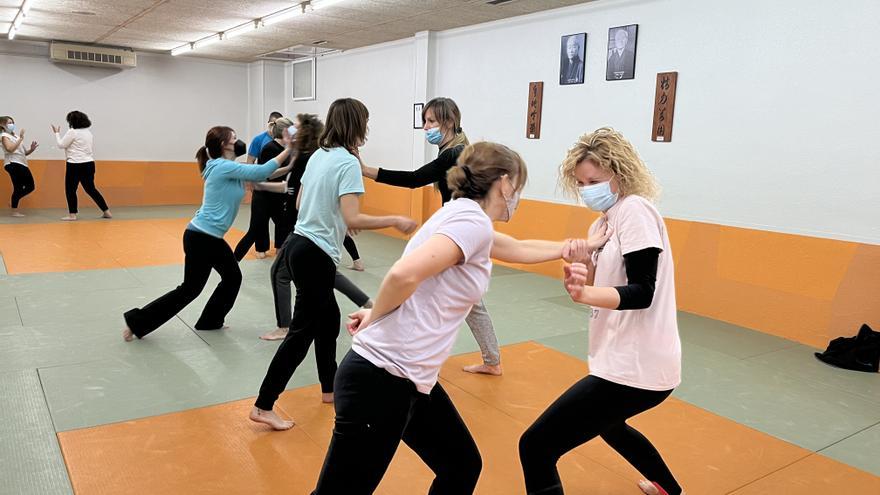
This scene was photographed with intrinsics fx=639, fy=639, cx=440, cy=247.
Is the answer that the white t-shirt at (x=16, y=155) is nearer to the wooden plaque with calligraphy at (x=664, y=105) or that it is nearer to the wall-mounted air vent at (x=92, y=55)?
the wall-mounted air vent at (x=92, y=55)

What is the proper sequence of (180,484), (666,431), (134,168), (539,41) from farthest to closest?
1. (134,168)
2. (539,41)
3. (666,431)
4. (180,484)

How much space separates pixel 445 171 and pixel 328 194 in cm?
96

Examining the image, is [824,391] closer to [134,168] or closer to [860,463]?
[860,463]

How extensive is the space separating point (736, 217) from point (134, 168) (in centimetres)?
1112

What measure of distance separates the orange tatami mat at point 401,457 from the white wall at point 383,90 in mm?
6914

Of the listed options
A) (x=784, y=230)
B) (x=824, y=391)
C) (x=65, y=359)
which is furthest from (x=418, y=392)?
(x=784, y=230)

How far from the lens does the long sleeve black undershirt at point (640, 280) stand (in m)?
2.03

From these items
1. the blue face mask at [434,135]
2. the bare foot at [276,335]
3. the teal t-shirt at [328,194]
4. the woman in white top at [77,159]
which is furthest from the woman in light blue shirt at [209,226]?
the woman in white top at [77,159]

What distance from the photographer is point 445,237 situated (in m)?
1.70

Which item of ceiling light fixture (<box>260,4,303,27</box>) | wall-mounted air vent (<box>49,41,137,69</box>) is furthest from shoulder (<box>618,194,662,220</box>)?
wall-mounted air vent (<box>49,41,137,69</box>)

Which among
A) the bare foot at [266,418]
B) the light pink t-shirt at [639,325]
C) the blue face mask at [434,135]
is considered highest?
the blue face mask at [434,135]

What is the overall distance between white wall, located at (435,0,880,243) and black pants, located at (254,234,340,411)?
13.5 feet

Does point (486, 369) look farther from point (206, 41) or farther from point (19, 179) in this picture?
point (19, 179)

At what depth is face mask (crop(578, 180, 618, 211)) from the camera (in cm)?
227
